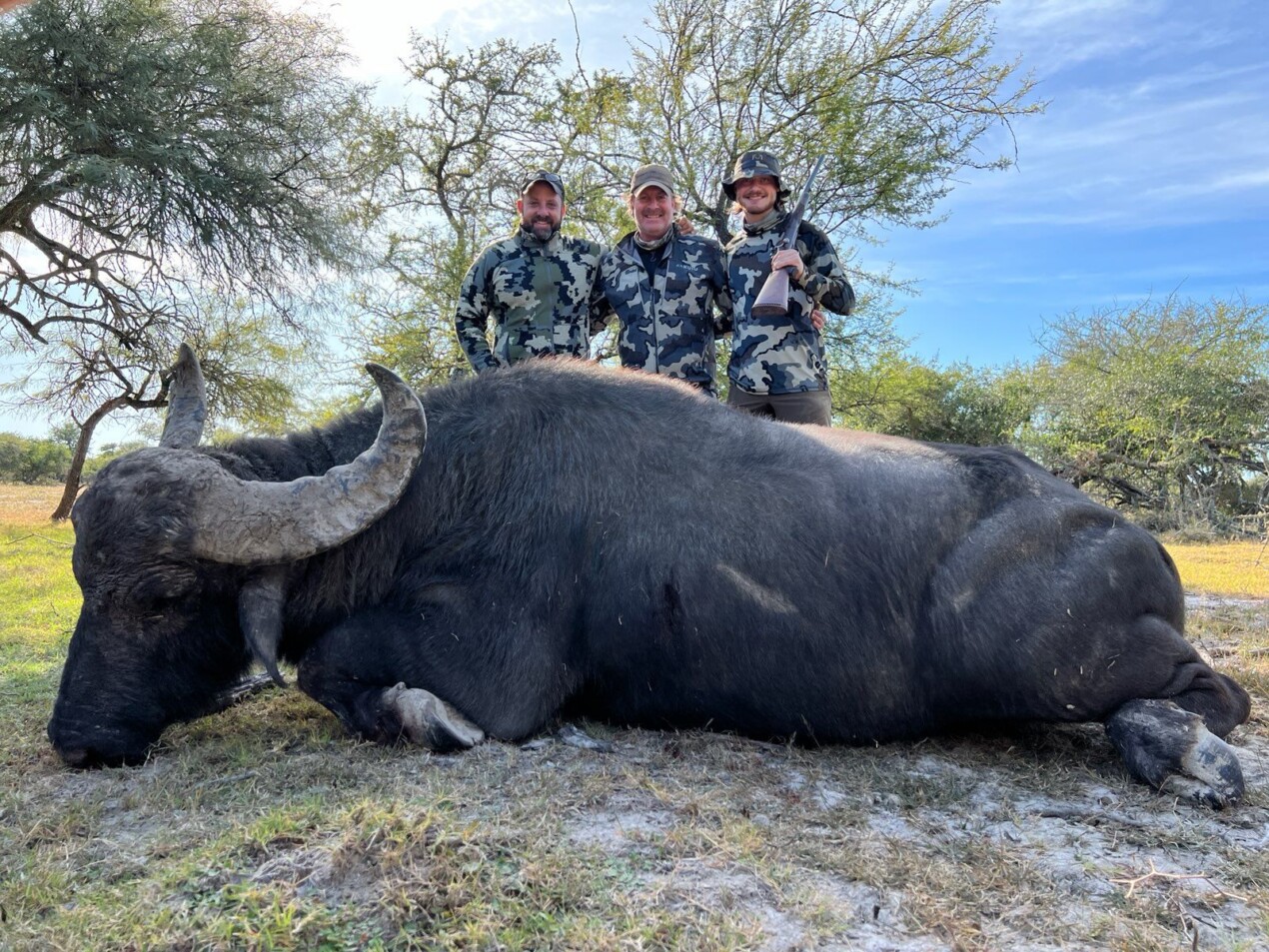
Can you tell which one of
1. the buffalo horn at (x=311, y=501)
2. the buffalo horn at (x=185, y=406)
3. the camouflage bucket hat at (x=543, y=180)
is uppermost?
the camouflage bucket hat at (x=543, y=180)

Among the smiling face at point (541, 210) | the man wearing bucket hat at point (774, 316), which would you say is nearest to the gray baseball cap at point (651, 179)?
the man wearing bucket hat at point (774, 316)

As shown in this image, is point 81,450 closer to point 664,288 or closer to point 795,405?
point 664,288

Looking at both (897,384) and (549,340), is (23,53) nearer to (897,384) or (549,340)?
(549,340)

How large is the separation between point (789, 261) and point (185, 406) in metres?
3.99

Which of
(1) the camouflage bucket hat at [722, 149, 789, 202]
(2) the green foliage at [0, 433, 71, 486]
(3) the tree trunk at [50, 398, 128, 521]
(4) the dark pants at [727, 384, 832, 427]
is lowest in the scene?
(2) the green foliage at [0, 433, 71, 486]

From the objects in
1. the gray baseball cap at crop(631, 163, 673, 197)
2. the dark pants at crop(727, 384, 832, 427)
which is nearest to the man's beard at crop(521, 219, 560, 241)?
the gray baseball cap at crop(631, 163, 673, 197)

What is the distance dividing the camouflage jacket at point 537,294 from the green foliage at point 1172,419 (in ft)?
61.3

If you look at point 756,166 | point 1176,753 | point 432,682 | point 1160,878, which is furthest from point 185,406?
point 1176,753

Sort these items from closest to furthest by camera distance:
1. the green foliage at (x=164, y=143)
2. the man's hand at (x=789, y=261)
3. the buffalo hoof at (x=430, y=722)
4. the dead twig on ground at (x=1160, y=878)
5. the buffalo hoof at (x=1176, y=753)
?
the dead twig on ground at (x=1160, y=878) < the buffalo hoof at (x=1176, y=753) < the buffalo hoof at (x=430, y=722) < the man's hand at (x=789, y=261) < the green foliage at (x=164, y=143)

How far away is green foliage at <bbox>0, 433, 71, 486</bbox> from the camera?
46438 millimetres

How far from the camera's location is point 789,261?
593cm

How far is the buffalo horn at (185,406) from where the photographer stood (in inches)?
175

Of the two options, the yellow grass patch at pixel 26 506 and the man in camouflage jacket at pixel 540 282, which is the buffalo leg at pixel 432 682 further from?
the yellow grass patch at pixel 26 506

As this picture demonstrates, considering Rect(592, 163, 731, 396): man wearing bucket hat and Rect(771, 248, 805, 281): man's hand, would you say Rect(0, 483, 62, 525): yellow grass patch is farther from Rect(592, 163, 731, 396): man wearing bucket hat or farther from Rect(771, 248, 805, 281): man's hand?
Rect(771, 248, 805, 281): man's hand
